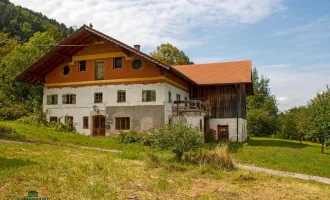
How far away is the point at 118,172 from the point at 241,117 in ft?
73.8

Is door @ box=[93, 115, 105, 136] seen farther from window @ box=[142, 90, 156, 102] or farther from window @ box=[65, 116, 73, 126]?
window @ box=[142, 90, 156, 102]

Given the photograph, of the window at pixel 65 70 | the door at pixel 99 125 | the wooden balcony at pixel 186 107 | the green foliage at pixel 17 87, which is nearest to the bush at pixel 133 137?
the door at pixel 99 125

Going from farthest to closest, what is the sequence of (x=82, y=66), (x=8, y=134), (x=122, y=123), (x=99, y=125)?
(x=82, y=66), (x=99, y=125), (x=122, y=123), (x=8, y=134)

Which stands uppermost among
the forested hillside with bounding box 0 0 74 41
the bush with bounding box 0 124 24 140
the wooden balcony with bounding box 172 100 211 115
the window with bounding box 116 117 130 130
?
the forested hillside with bounding box 0 0 74 41

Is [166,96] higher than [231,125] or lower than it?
higher

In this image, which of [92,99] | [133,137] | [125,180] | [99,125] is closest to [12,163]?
[125,180]

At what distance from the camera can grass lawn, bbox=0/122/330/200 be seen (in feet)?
29.6

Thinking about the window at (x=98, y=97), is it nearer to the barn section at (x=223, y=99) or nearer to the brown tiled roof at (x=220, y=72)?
the barn section at (x=223, y=99)

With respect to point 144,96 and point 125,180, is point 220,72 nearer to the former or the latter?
point 144,96

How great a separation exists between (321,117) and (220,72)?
10573 mm

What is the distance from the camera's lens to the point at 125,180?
1068 centimetres

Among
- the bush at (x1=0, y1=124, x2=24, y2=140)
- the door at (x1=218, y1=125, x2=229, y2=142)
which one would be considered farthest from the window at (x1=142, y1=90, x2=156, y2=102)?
the bush at (x1=0, y1=124, x2=24, y2=140)

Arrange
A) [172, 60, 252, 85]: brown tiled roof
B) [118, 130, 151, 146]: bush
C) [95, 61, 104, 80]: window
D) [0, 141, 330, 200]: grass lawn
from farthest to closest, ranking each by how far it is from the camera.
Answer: [172, 60, 252, 85]: brown tiled roof → [95, 61, 104, 80]: window → [118, 130, 151, 146]: bush → [0, 141, 330, 200]: grass lawn

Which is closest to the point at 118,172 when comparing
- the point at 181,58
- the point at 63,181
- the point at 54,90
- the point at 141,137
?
the point at 63,181
